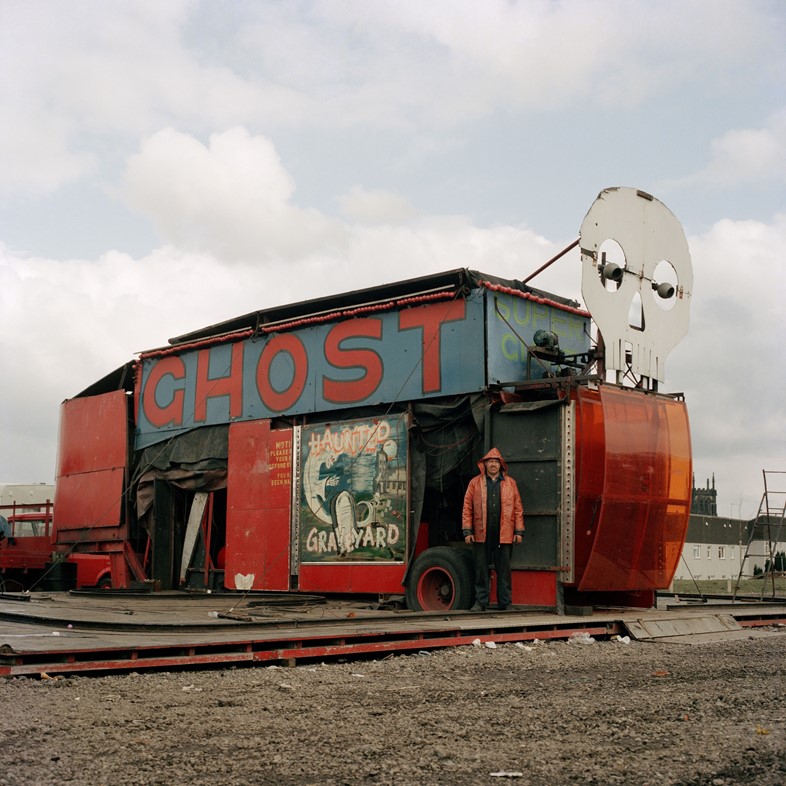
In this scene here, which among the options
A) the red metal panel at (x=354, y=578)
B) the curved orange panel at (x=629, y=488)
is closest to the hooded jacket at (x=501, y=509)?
the curved orange panel at (x=629, y=488)

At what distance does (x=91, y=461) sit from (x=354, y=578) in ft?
27.2

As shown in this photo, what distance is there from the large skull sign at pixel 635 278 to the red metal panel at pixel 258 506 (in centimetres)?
590

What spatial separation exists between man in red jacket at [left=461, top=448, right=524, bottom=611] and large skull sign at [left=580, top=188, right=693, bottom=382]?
2416 millimetres

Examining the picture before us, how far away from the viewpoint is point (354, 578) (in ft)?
53.5

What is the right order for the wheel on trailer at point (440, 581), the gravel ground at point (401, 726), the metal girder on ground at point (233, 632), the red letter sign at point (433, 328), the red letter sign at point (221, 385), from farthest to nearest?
the red letter sign at point (221, 385)
the red letter sign at point (433, 328)
the wheel on trailer at point (440, 581)
the metal girder on ground at point (233, 632)
the gravel ground at point (401, 726)

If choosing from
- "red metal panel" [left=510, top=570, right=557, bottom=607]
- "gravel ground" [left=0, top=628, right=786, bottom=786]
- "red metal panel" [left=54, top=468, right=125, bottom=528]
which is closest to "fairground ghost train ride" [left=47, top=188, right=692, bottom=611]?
"red metal panel" [left=510, top=570, right=557, bottom=607]

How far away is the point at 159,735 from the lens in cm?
593

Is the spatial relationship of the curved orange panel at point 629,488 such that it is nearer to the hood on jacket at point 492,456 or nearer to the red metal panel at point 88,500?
the hood on jacket at point 492,456

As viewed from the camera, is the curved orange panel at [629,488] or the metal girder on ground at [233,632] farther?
the curved orange panel at [629,488]

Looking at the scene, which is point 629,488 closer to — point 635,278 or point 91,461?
point 635,278

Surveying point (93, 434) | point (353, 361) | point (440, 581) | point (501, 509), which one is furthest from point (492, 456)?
point (93, 434)

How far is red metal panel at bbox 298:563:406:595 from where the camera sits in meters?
15.7

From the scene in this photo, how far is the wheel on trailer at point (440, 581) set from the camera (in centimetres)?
1422

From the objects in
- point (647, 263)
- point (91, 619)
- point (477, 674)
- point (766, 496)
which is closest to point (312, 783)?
point (477, 674)
